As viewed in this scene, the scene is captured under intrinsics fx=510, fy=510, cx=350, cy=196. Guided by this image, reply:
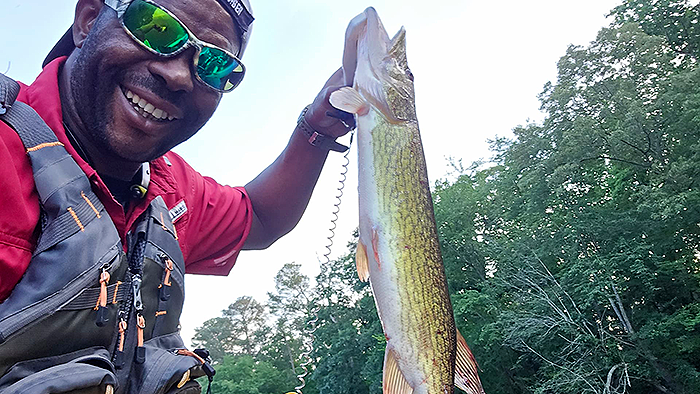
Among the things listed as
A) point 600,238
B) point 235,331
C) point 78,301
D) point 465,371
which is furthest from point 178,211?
point 235,331

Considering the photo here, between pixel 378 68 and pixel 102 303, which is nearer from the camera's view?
pixel 102 303

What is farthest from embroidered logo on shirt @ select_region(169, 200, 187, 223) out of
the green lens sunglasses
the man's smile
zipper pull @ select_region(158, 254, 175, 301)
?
the green lens sunglasses

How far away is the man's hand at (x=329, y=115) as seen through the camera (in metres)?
2.42

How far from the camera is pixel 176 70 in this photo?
1.83 metres

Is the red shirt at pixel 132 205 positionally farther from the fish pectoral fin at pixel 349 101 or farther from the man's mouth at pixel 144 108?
Answer: the fish pectoral fin at pixel 349 101

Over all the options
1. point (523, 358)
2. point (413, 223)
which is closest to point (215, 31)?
point (413, 223)

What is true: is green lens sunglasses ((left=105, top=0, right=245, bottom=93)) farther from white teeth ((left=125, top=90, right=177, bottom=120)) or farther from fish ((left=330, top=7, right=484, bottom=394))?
fish ((left=330, top=7, right=484, bottom=394))

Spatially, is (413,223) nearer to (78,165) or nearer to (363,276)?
(363,276)

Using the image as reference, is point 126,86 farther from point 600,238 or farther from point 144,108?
point 600,238

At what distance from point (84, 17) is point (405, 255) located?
149cm

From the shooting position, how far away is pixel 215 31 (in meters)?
1.99

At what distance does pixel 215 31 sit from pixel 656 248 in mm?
23824

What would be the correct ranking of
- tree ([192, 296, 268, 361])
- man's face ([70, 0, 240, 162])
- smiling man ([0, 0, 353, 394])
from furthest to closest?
tree ([192, 296, 268, 361]) → man's face ([70, 0, 240, 162]) → smiling man ([0, 0, 353, 394])

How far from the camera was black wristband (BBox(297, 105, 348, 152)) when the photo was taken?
8.40ft
